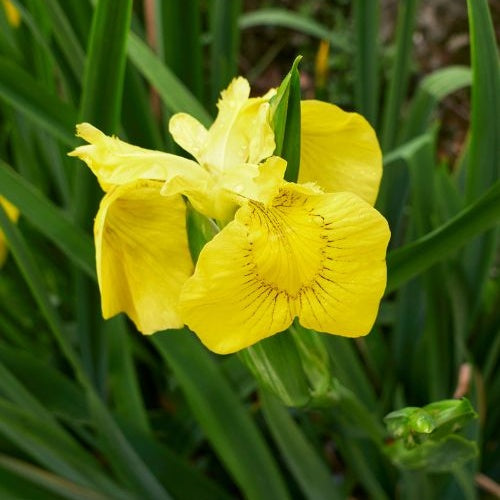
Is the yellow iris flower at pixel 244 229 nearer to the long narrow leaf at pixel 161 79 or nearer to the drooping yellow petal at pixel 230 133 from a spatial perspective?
the drooping yellow petal at pixel 230 133

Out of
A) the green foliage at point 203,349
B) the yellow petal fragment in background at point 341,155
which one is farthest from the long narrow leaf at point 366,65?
the yellow petal fragment in background at point 341,155

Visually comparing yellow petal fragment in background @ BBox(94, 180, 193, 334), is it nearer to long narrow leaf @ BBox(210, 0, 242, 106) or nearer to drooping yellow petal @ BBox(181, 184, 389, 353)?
drooping yellow petal @ BBox(181, 184, 389, 353)

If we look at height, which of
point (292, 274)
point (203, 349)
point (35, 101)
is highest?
point (35, 101)

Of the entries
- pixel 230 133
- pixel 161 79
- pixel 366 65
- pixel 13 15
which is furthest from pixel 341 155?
pixel 13 15

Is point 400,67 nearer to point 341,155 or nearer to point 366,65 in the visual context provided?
point 366,65

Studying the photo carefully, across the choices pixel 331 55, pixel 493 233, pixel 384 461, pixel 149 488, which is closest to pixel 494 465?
pixel 384 461

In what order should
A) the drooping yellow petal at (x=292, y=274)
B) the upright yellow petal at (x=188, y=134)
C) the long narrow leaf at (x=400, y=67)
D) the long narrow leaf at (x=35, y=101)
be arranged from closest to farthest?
the drooping yellow petal at (x=292, y=274) → the upright yellow petal at (x=188, y=134) → the long narrow leaf at (x=35, y=101) → the long narrow leaf at (x=400, y=67)

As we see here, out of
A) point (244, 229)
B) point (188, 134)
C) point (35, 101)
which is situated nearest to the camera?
point (244, 229)
